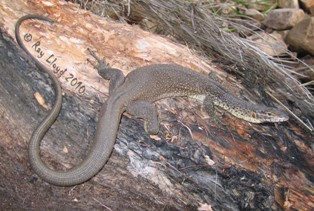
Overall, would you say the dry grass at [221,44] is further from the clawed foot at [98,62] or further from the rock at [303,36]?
the rock at [303,36]

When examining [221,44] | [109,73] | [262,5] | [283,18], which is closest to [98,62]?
[109,73]

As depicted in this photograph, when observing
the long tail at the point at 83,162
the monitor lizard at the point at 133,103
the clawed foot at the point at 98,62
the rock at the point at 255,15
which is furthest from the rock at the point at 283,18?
the long tail at the point at 83,162

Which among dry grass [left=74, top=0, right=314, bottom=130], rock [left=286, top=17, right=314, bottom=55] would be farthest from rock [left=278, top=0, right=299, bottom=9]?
dry grass [left=74, top=0, right=314, bottom=130]

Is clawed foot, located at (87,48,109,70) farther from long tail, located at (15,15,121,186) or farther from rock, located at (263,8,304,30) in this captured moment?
rock, located at (263,8,304,30)

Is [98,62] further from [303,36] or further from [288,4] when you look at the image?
[288,4]

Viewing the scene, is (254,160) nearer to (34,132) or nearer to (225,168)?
(225,168)

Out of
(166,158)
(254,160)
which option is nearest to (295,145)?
(254,160)
